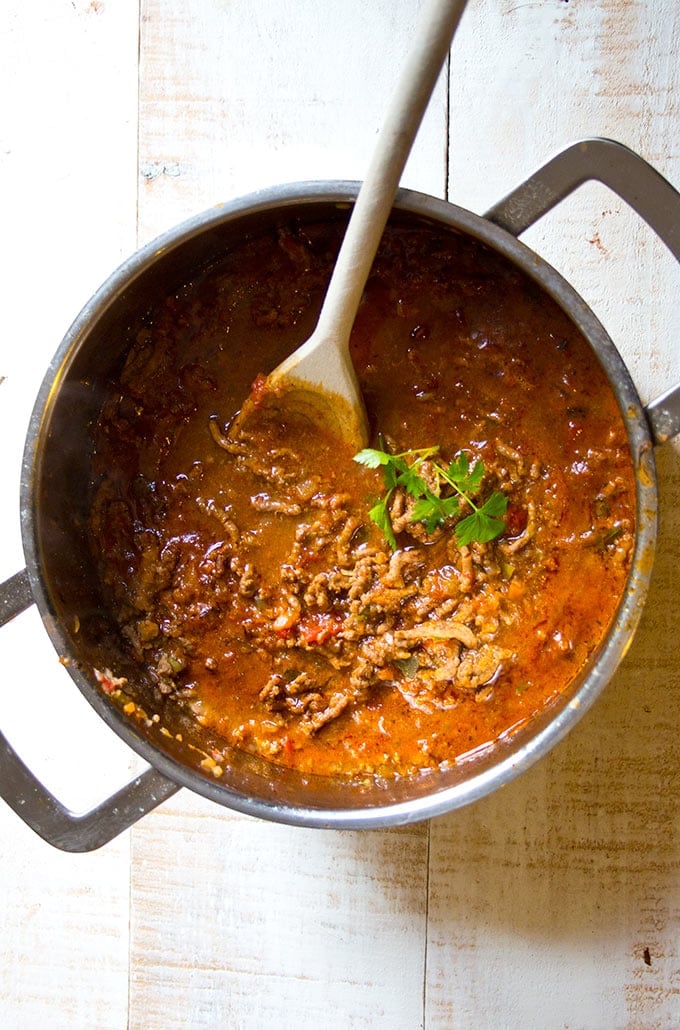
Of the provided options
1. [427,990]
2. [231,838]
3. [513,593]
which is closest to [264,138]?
[513,593]

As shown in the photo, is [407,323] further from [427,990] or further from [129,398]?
[427,990]

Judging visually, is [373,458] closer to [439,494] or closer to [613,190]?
[439,494]

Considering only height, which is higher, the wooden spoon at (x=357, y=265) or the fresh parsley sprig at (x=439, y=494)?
the wooden spoon at (x=357, y=265)

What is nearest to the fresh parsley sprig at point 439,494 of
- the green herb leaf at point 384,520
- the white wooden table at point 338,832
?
the green herb leaf at point 384,520

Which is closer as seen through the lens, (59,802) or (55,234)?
(59,802)

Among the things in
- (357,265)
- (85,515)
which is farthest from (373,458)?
(85,515)

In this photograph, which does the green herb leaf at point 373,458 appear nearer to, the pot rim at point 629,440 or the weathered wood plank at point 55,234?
the pot rim at point 629,440

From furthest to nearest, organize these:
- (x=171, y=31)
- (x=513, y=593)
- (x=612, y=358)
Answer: (x=171, y=31) → (x=513, y=593) → (x=612, y=358)
